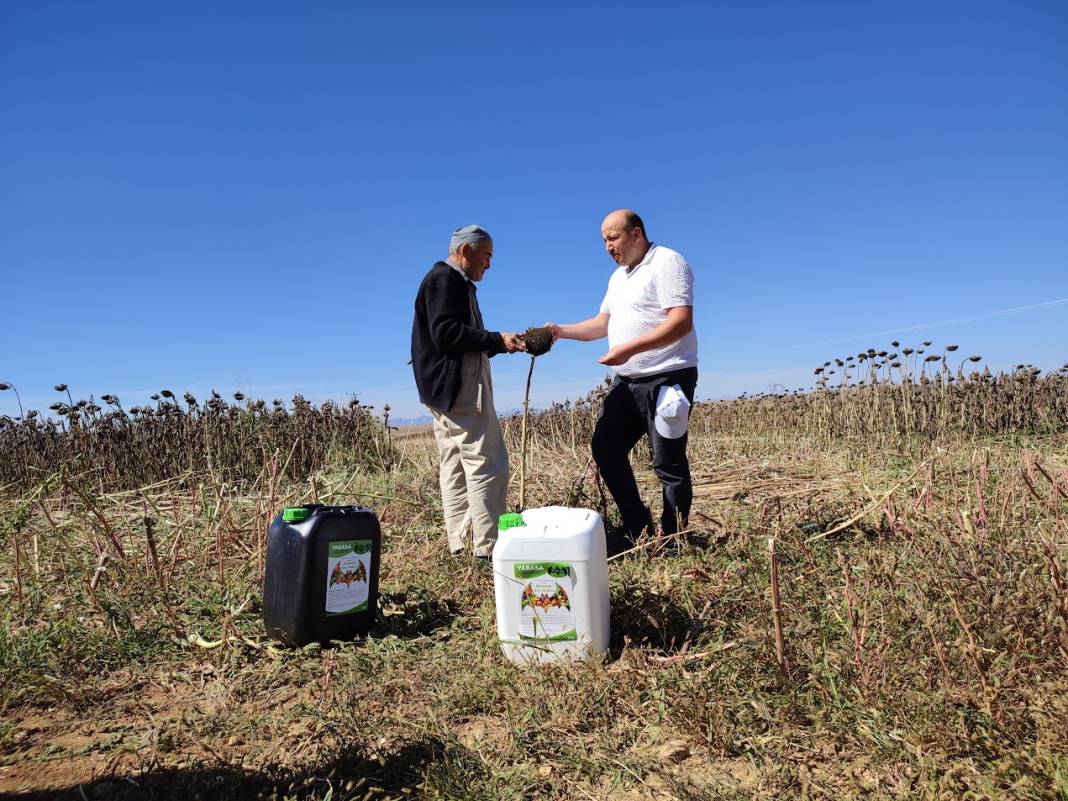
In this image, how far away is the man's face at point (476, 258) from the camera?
3697 millimetres

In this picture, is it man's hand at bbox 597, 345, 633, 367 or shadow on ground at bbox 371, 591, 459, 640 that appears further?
man's hand at bbox 597, 345, 633, 367

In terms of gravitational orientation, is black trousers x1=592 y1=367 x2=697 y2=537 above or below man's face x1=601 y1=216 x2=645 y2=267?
below

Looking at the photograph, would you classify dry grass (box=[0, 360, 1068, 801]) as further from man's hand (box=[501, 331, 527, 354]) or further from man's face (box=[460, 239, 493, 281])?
man's face (box=[460, 239, 493, 281])

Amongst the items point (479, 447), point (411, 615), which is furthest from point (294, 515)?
point (479, 447)

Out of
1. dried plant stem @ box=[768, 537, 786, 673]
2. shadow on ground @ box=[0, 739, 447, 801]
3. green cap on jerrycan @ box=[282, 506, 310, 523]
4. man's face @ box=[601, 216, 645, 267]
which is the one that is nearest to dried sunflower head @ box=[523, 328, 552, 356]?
man's face @ box=[601, 216, 645, 267]

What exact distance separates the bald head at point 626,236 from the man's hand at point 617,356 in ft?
1.87

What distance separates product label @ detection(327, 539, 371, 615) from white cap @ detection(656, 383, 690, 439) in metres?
1.61

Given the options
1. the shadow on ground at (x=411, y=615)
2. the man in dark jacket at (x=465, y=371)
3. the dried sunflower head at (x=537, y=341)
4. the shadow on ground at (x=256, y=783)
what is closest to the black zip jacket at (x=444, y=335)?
the man in dark jacket at (x=465, y=371)

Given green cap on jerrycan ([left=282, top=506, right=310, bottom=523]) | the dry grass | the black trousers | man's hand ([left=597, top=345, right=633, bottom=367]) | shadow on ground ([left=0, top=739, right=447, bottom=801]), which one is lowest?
shadow on ground ([left=0, top=739, right=447, bottom=801])

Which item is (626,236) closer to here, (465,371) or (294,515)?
(465,371)

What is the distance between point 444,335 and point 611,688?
1949 millimetres

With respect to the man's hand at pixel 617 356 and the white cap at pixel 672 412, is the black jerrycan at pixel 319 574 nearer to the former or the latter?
the man's hand at pixel 617 356

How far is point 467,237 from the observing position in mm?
3670

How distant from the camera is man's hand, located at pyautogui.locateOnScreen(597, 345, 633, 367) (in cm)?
343
